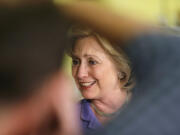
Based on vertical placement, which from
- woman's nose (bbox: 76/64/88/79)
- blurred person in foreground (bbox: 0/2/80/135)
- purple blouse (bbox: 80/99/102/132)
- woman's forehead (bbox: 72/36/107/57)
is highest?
woman's forehead (bbox: 72/36/107/57)

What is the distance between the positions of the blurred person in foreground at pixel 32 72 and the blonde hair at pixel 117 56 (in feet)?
1.27

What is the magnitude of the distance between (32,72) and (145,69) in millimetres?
344

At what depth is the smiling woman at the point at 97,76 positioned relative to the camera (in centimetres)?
102

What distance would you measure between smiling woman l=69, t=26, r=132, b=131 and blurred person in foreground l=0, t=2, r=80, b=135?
1.60 ft

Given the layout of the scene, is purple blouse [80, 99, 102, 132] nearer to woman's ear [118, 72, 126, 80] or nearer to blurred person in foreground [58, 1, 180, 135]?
woman's ear [118, 72, 126, 80]

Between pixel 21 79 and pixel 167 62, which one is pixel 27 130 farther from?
pixel 167 62

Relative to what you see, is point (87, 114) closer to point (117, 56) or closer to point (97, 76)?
point (97, 76)

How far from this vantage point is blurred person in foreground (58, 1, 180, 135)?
2.30ft

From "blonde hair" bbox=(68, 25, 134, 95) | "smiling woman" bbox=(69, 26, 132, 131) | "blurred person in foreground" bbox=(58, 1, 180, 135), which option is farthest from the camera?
"smiling woman" bbox=(69, 26, 132, 131)

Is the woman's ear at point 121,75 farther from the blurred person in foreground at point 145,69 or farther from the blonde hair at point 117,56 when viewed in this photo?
the blurred person in foreground at point 145,69

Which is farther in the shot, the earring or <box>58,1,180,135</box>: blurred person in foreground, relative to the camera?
the earring

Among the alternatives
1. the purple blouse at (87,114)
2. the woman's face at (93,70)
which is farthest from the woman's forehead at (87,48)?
the purple blouse at (87,114)

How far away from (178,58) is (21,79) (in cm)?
39

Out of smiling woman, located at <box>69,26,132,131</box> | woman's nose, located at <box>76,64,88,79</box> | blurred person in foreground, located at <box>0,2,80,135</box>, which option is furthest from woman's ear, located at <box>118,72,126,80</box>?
blurred person in foreground, located at <box>0,2,80,135</box>
